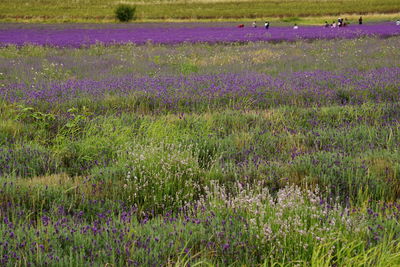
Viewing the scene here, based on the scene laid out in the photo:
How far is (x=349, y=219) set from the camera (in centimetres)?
254

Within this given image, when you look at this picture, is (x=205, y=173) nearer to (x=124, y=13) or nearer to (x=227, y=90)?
(x=227, y=90)

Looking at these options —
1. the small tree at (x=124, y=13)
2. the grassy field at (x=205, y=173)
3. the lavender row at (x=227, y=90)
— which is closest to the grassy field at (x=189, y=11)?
the small tree at (x=124, y=13)

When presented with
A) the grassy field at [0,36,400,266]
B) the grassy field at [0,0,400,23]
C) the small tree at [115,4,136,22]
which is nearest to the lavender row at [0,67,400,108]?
the grassy field at [0,36,400,266]

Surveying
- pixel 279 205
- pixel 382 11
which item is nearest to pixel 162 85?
pixel 279 205

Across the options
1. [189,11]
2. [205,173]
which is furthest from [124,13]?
[205,173]

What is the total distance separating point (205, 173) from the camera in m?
3.97

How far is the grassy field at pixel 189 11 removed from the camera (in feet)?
133

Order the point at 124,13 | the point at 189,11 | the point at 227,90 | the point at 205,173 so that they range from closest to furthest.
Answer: the point at 205,173, the point at 227,90, the point at 124,13, the point at 189,11

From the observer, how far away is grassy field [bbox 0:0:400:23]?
133 ft

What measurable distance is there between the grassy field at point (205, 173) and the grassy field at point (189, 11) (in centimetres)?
3359

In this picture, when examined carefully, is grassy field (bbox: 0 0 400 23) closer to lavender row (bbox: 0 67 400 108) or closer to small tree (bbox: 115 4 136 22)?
small tree (bbox: 115 4 136 22)

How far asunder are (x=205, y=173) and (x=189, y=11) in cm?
4302

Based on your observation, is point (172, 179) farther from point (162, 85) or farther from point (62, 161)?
point (162, 85)

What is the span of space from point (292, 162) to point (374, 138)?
4.61ft
